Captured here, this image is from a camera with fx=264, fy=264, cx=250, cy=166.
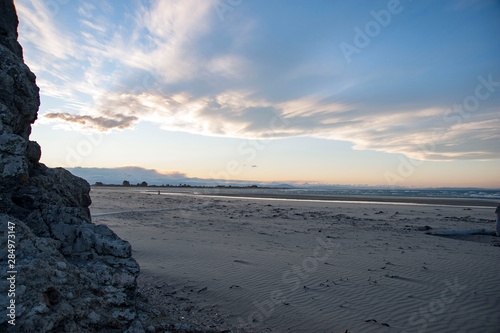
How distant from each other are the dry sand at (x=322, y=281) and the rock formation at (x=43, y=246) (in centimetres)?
95

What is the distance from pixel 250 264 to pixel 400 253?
5.67 m

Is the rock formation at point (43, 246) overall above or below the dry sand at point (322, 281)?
above

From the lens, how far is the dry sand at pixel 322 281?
5242 millimetres

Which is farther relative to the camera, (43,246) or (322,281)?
(322,281)

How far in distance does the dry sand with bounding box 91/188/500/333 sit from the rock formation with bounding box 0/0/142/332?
3.12ft

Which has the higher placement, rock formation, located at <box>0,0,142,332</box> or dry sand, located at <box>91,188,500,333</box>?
rock formation, located at <box>0,0,142,332</box>

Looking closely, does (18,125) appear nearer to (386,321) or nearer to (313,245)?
(386,321)

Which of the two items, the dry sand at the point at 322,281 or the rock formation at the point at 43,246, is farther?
the dry sand at the point at 322,281

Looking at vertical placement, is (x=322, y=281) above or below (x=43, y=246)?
below

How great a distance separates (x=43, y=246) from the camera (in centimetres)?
354

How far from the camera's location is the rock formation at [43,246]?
2953 millimetres

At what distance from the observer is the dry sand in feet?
17.2

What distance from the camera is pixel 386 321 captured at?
5.28 meters

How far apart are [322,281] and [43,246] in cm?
627
